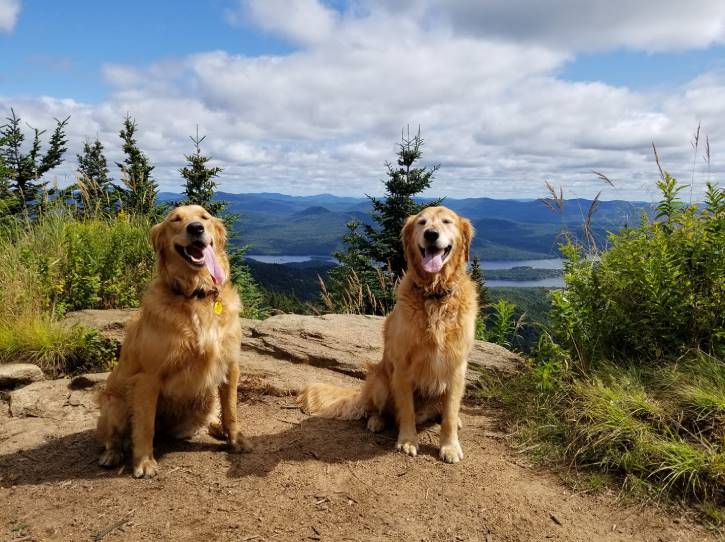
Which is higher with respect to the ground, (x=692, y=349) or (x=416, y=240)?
(x=416, y=240)

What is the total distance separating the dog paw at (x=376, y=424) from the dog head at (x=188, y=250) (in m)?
1.69

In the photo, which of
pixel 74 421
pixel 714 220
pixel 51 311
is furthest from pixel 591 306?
pixel 51 311

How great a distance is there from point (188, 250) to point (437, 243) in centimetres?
175

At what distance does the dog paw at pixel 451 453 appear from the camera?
3452 millimetres

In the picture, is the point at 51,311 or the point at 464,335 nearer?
the point at 464,335

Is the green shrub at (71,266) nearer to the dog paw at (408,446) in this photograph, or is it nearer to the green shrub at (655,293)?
the dog paw at (408,446)

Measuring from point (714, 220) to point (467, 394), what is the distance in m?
2.60

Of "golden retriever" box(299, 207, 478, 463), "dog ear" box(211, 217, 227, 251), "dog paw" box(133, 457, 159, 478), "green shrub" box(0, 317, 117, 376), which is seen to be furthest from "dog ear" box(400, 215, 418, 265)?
"green shrub" box(0, 317, 117, 376)

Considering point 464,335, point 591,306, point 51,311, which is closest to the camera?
point 464,335

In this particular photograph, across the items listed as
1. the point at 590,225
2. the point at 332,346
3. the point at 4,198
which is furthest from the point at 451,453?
the point at 4,198

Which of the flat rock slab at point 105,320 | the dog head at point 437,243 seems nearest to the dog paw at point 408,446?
the dog head at point 437,243

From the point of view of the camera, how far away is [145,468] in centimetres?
323

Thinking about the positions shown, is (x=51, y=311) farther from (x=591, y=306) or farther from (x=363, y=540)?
(x=591, y=306)

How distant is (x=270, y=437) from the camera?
12.7 ft
